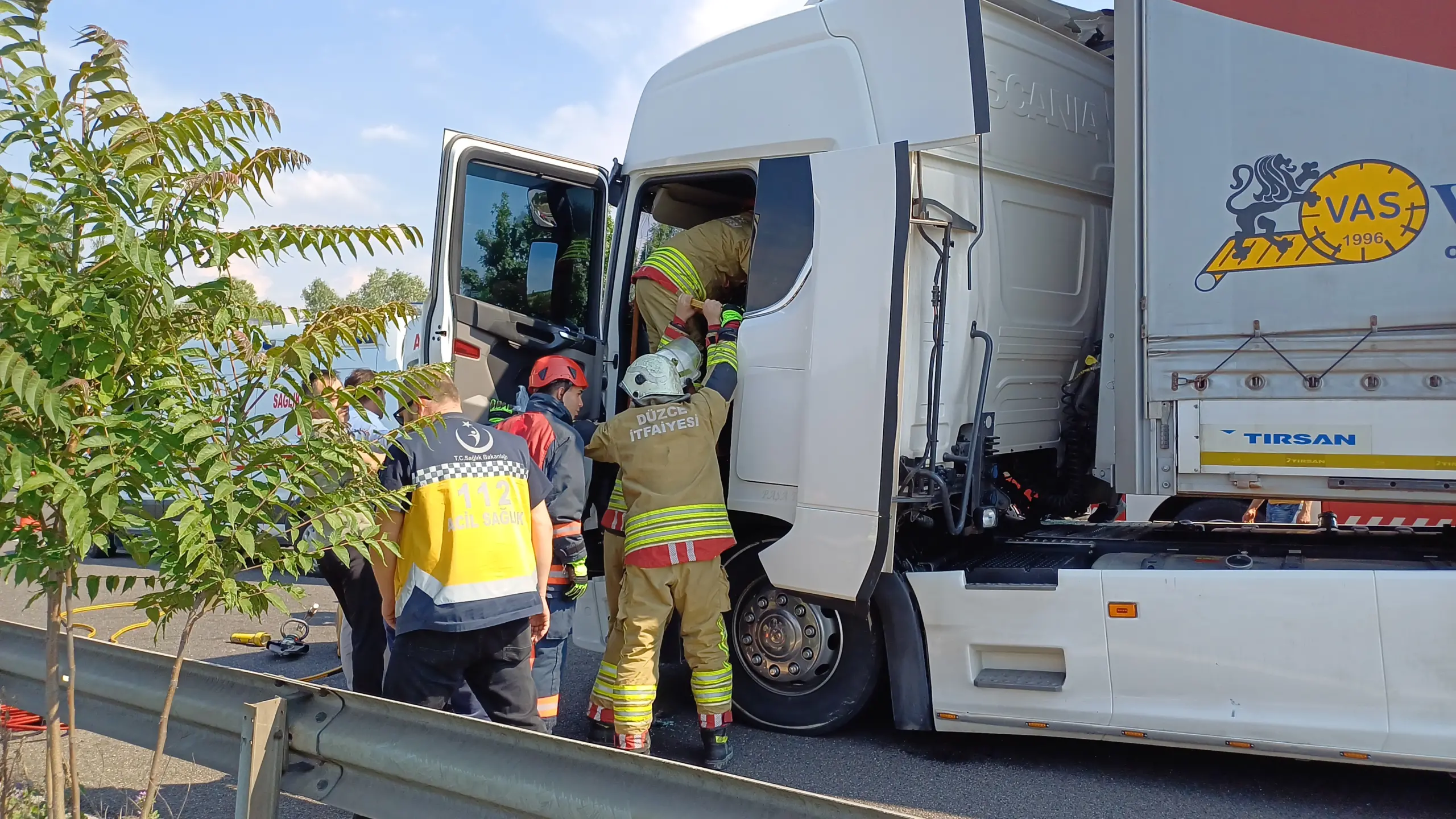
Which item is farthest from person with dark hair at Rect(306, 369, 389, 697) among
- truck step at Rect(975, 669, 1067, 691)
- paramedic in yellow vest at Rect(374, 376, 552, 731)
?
truck step at Rect(975, 669, 1067, 691)

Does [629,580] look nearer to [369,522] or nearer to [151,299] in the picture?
[369,522]

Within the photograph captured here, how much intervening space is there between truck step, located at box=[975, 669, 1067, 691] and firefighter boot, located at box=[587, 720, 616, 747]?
1.58 m

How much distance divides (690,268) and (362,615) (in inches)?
80.9

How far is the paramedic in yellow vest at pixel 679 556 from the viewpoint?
13.5 ft

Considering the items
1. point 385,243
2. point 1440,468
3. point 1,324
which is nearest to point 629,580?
point 385,243

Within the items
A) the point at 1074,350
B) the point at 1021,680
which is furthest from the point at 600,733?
the point at 1074,350

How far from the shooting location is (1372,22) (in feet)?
11.2

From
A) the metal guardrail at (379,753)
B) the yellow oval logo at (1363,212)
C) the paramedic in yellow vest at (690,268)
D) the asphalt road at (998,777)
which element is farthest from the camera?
the paramedic in yellow vest at (690,268)

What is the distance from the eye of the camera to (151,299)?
7.31 feet

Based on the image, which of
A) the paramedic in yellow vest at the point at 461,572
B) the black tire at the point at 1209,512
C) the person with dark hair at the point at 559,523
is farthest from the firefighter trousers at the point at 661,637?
the black tire at the point at 1209,512

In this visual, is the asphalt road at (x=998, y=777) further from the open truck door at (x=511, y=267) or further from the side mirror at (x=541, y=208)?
the side mirror at (x=541, y=208)

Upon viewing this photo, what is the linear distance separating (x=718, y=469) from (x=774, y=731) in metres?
1.16

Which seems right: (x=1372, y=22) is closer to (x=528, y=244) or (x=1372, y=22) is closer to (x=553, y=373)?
(x=553, y=373)

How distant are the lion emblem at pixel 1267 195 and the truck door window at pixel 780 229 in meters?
1.50
